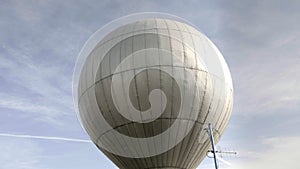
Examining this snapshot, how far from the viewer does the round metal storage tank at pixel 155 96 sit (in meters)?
19.8

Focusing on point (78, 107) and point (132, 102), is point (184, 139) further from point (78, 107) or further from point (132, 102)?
point (78, 107)

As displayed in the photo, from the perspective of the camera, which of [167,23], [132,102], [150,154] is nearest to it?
[132,102]

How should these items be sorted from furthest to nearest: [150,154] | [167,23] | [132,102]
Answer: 1. [167,23]
2. [150,154]
3. [132,102]

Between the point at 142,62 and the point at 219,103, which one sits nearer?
the point at 142,62

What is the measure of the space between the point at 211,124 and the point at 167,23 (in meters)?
7.48

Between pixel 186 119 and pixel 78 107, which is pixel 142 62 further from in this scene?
pixel 78 107

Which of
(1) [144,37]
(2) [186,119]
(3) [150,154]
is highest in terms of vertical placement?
(1) [144,37]

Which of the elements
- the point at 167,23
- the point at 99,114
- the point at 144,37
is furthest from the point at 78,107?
the point at 167,23

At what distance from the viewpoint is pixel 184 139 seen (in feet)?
67.9

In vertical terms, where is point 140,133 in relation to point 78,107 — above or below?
below

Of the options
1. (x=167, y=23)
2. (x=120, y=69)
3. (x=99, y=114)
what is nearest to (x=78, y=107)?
(x=99, y=114)

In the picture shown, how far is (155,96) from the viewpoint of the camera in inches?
769

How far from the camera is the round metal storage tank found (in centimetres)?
1981

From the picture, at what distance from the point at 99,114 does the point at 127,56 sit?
4144mm
